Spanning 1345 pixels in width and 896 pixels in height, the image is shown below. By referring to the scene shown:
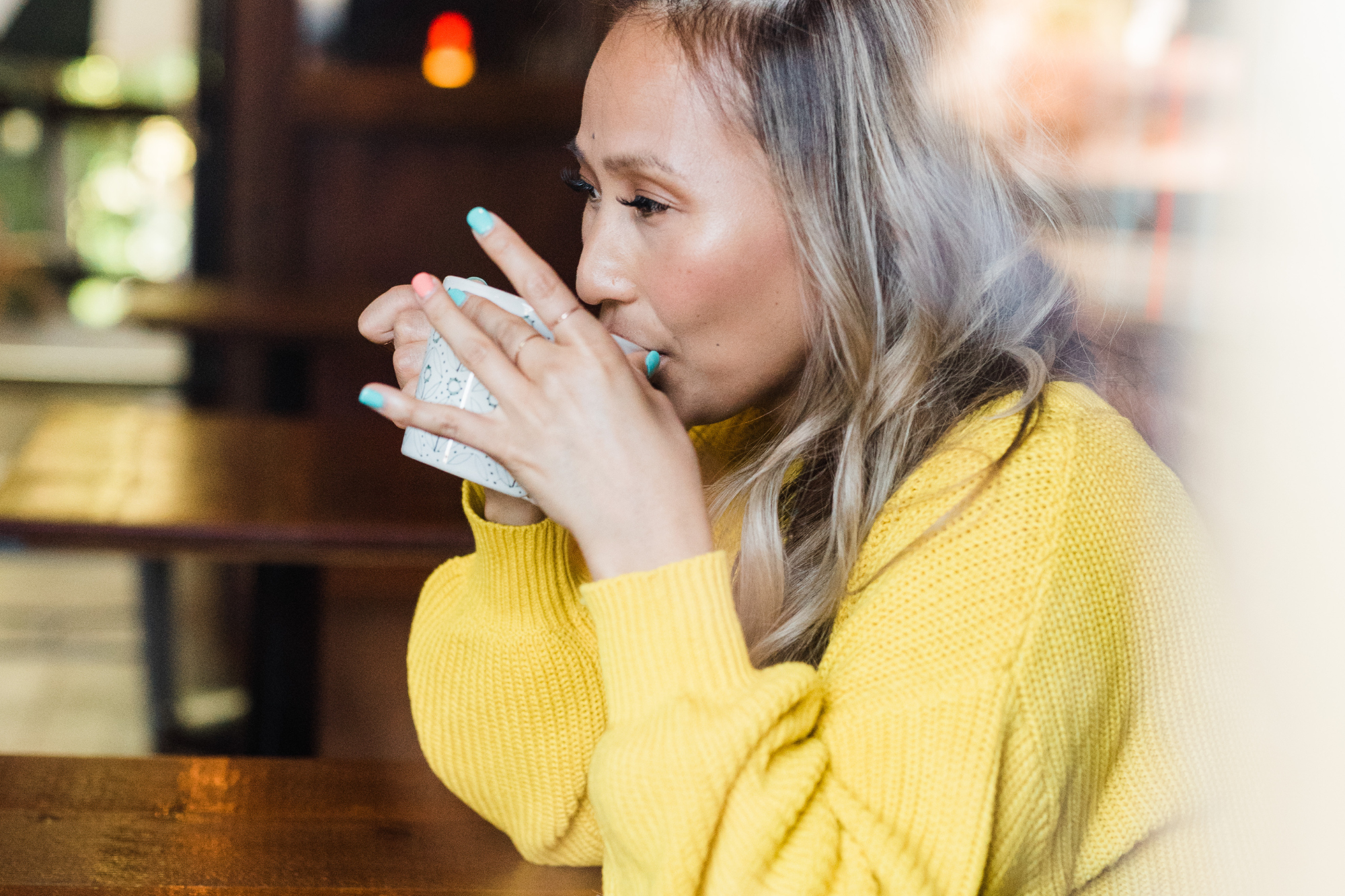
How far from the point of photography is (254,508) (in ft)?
4.64

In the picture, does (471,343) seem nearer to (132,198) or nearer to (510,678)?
(510,678)

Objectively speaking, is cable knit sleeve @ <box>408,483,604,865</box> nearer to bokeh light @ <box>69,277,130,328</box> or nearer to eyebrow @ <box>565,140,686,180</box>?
eyebrow @ <box>565,140,686,180</box>

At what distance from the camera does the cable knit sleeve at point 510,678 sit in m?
0.87

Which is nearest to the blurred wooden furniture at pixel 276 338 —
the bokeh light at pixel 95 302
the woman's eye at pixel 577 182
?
the bokeh light at pixel 95 302

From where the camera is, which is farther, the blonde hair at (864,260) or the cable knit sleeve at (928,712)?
the blonde hair at (864,260)

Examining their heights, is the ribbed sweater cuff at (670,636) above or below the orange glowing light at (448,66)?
above

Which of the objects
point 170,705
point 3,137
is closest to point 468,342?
point 170,705

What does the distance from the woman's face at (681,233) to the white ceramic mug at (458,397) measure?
9cm

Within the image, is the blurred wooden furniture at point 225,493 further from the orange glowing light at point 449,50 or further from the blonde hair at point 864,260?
the orange glowing light at point 449,50

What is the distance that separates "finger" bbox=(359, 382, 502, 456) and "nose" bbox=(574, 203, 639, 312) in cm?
16

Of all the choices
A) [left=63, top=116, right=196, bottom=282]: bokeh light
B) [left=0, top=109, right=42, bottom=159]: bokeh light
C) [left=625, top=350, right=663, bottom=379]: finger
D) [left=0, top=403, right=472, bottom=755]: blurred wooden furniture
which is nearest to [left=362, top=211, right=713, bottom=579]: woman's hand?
[left=625, top=350, right=663, bottom=379]: finger

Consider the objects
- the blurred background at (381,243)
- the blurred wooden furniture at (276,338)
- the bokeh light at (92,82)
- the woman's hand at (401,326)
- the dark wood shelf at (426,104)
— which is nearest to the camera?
the blurred background at (381,243)

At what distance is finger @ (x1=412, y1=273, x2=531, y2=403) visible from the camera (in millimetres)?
700

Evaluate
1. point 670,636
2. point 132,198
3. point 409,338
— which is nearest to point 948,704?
point 670,636
